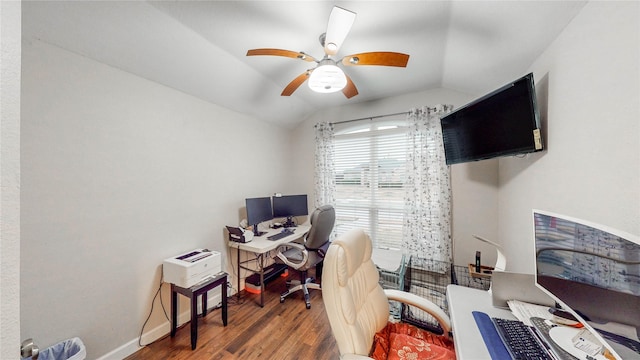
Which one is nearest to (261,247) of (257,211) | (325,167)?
(257,211)

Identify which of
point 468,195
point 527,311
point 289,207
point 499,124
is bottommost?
point 527,311

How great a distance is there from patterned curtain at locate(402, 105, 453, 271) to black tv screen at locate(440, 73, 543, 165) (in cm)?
49

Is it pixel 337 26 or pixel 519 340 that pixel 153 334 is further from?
pixel 337 26

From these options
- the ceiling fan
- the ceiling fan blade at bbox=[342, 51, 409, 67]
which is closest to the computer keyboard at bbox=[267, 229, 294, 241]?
the ceiling fan

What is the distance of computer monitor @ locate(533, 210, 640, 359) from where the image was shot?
60cm

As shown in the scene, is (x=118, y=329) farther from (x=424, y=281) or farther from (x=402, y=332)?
(x=424, y=281)

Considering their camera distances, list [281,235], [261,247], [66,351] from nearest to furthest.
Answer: [66,351]
[261,247]
[281,235]

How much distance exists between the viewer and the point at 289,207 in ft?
10.5

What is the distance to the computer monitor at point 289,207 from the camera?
3.11m

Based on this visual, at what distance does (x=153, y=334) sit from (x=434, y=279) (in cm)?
287

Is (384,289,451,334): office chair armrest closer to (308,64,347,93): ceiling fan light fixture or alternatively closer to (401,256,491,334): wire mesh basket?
(401,256,491,334): wire mesh basket

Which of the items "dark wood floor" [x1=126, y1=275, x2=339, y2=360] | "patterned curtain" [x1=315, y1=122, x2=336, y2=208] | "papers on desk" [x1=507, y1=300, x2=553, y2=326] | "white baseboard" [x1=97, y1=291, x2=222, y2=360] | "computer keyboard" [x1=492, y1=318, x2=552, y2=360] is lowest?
"dark wood floor" [x1=126, y1=275, x2=339, y2=360]

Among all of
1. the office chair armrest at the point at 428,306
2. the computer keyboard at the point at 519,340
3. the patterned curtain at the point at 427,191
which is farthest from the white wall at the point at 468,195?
the computer keyboard at the point at 519,340

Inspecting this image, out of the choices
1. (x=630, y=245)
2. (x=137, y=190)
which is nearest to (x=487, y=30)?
(x=630, y=245)
